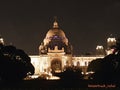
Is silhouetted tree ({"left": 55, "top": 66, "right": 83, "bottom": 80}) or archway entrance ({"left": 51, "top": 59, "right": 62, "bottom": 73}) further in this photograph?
archway entrance ({"left": 51, "top": 59, "right": 62, "bottom": 73})

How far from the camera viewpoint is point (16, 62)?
255 ft

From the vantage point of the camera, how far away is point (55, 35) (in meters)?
190

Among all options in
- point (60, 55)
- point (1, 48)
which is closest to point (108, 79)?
point (1, 48)

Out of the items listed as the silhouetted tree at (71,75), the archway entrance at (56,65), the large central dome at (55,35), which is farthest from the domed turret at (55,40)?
the silhouetted tree at (71,75)

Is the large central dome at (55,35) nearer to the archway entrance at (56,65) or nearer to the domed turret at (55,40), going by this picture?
the domed turret at (55,40)

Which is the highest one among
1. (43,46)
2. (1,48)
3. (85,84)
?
(43,46)

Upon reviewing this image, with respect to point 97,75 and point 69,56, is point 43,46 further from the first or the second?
point 97,75

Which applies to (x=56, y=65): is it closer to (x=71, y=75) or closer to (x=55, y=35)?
(x=55, y=35)

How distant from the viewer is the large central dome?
19012 centimetres

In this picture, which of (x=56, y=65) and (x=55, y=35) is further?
(x=55, y=35)

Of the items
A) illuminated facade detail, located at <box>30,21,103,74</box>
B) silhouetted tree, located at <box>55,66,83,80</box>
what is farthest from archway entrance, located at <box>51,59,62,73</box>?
silhouetted tree, located at <box>55,66,83,80</box>

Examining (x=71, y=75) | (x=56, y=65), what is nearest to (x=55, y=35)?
(x=56, y=65)

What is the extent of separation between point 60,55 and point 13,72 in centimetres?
10228

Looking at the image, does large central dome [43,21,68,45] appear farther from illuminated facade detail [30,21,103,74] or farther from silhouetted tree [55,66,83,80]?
silhouetted tree [55,66,83,80]
